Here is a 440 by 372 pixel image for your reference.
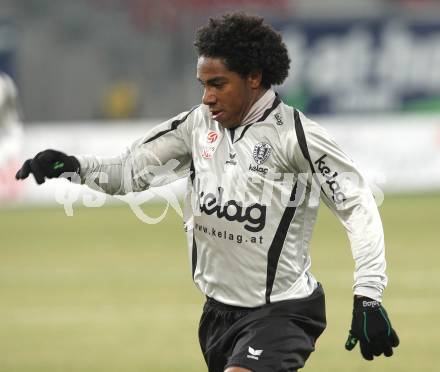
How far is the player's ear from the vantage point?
5.75 meters

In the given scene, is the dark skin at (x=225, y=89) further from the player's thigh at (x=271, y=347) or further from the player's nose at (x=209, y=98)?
the player's thigh at (x=271, y=347)

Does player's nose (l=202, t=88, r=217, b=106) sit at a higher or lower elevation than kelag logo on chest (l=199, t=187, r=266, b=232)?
higher

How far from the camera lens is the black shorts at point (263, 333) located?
557cm

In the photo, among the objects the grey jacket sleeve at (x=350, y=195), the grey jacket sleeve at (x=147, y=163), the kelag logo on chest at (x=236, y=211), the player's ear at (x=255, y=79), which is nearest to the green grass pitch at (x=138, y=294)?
the grey jacket sleeve at (x=147, y=163)

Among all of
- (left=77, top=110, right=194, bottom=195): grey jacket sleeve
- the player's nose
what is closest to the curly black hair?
the player's nose

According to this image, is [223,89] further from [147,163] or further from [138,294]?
[138,294]

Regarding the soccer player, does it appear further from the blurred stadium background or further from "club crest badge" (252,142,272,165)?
the blurred stadium background

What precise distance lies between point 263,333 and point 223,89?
115cm

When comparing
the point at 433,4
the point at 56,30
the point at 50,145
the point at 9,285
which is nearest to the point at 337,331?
the point at 9,285

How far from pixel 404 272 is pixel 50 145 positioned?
9.80 metres

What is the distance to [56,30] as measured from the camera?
34500 mm

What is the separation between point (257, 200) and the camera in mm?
5660

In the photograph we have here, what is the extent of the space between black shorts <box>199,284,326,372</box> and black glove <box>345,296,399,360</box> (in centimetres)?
39

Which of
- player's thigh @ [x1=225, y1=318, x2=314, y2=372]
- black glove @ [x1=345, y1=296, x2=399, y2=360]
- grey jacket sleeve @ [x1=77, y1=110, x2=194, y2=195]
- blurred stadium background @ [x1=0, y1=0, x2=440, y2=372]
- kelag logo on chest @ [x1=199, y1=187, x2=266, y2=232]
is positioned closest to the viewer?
black glove @ [x1=345, y1=296, x2=399, y2=360]
